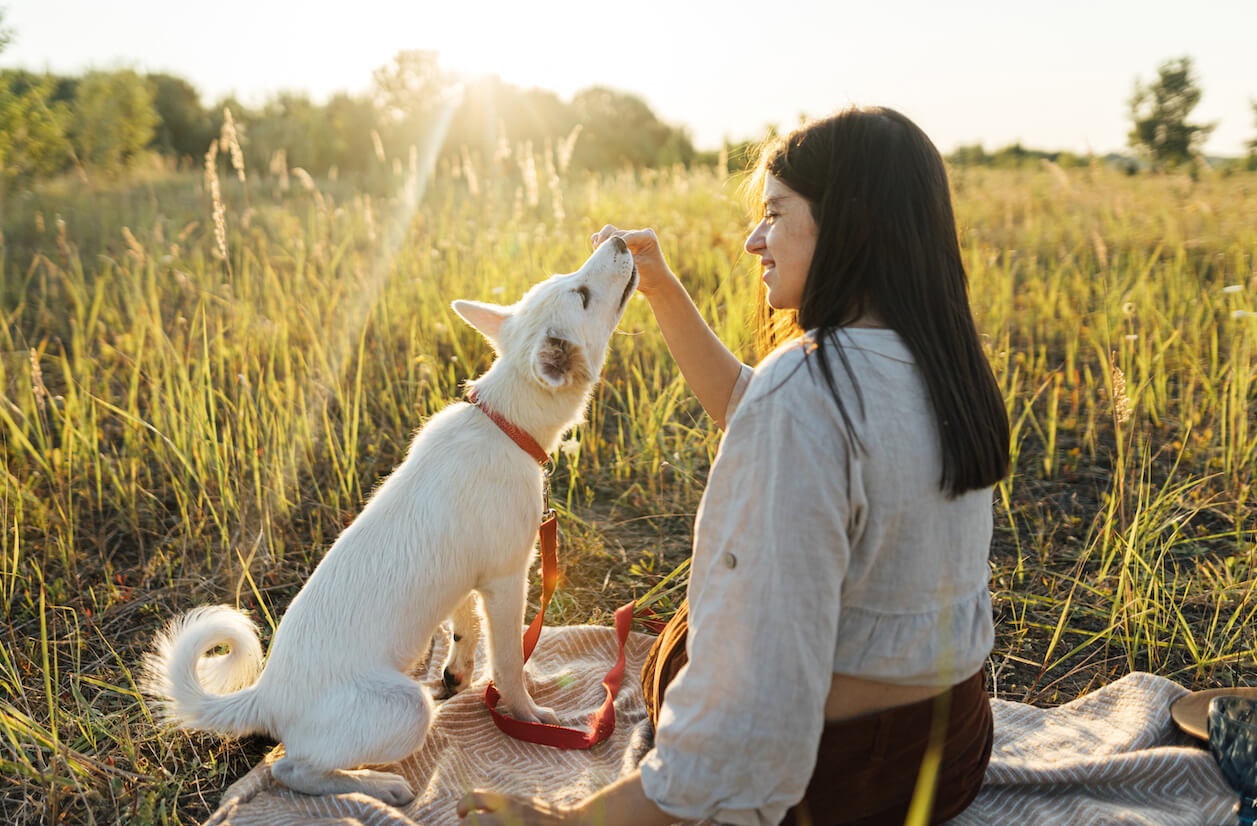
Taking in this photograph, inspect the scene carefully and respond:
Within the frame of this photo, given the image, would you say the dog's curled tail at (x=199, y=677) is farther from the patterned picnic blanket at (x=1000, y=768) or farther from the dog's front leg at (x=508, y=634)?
the dog's front leg at (x=508, y=634)

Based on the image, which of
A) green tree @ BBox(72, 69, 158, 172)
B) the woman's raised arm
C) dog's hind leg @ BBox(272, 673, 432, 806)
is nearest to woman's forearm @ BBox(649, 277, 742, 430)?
the woman's raised arm

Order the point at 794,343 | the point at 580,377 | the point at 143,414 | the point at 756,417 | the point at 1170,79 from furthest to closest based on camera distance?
the point at 1170,79, the point at 143,414, the point at 580,377, the point at 794,343, the point at 756,417

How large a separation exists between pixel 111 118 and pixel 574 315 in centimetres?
1465

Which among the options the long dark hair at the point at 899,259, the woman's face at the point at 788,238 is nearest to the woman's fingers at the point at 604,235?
the woman's face at the point at 788,238

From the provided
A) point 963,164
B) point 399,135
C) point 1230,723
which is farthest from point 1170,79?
point 1230,723

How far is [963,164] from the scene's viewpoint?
15.6 meters

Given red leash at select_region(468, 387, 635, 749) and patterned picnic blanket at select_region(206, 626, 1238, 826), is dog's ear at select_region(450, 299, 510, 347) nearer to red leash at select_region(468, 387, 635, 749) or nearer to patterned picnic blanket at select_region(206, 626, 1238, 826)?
red leash at select_region(468, 387, 635, 749)

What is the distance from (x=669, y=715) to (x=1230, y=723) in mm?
1608

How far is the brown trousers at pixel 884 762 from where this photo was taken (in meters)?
1.73

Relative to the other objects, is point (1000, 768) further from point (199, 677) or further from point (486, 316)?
point (199, 677)

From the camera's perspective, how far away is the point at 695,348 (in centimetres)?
274

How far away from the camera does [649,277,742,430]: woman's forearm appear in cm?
272

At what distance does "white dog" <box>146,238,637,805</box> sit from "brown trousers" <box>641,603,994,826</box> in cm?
103

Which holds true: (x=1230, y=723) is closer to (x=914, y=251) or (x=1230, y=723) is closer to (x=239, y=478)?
(x=914, y=251)
